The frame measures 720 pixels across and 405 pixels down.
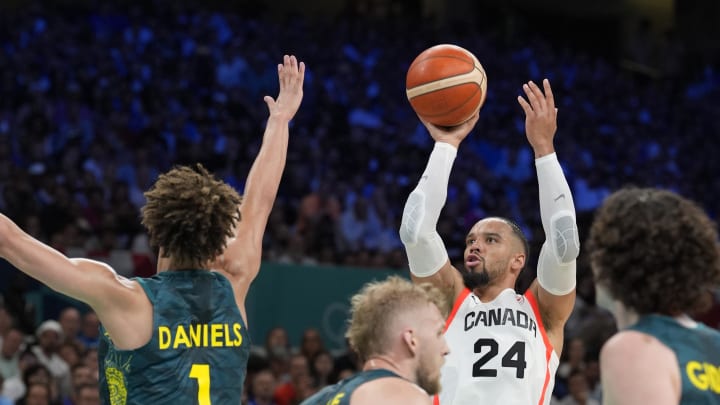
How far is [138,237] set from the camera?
1175 cm

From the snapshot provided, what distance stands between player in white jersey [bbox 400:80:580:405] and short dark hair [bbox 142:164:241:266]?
1.37 metres

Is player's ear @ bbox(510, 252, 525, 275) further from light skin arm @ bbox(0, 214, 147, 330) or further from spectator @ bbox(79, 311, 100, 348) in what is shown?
spectator @ bbox(79, 311, 100, 348)

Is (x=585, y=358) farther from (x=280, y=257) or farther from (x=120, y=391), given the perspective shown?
(x=120, y=391)

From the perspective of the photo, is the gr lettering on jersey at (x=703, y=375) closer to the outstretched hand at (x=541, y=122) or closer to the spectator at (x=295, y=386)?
the outstretched hand at (x=541, y=122)

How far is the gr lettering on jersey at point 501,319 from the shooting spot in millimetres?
5406

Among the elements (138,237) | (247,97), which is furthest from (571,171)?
(138,237)

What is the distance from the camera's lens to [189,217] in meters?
4.03

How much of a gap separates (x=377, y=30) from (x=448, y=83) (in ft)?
49.4

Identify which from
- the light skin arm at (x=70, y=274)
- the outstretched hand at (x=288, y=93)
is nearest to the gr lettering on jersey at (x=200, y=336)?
the light skin arm at (x=70, y=274)

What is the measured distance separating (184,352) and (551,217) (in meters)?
2.04

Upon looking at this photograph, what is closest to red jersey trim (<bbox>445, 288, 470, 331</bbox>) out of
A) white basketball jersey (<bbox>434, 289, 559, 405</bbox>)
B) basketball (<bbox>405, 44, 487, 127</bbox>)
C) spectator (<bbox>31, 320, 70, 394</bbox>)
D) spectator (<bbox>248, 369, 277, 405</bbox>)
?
white basketball jersey (<bbox>434, 289, 559, 405</bbox>)

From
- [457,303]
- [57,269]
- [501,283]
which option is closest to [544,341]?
[501,283]

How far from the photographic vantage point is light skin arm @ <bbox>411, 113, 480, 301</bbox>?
542 centimetres

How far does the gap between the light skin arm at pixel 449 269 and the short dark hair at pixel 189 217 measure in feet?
5.14
